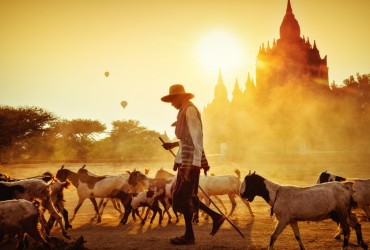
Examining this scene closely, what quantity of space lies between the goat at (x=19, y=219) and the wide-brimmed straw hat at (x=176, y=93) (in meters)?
3.14

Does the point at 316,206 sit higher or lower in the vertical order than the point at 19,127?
lower

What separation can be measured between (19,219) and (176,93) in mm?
3533

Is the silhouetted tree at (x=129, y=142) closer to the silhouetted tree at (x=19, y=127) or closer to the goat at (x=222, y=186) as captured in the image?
the silhouetted tree at (x=19, y=127)

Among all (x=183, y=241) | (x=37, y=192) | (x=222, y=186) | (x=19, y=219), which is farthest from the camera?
(x=222, y=186)

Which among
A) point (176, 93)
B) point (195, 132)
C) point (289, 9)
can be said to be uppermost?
point (289, 9)

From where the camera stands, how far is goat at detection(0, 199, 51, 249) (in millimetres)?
5785

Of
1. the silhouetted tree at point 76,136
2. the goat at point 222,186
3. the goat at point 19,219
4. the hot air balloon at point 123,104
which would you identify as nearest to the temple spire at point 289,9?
the hot air balloon at point 123,104

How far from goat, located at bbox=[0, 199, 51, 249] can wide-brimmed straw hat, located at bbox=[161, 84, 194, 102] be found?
314cm

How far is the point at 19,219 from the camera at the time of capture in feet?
19.2

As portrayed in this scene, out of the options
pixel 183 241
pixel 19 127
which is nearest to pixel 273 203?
pixel 183 241

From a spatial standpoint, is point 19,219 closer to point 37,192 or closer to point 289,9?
point 37,192

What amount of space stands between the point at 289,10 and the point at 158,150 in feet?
113

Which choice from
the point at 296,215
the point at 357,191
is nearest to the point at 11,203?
the point at 296,215

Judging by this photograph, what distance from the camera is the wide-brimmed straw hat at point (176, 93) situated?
21.0 feet
